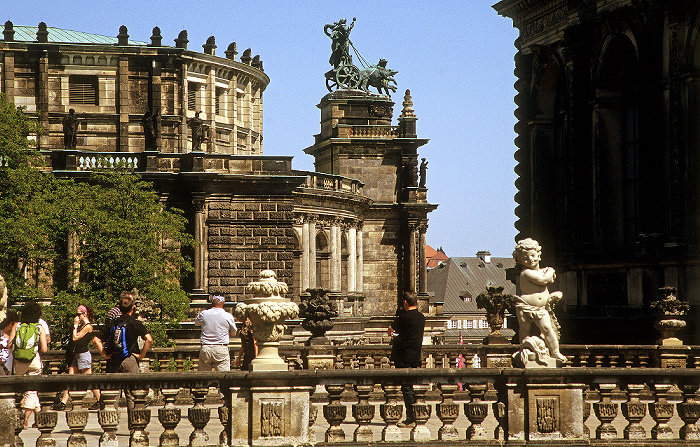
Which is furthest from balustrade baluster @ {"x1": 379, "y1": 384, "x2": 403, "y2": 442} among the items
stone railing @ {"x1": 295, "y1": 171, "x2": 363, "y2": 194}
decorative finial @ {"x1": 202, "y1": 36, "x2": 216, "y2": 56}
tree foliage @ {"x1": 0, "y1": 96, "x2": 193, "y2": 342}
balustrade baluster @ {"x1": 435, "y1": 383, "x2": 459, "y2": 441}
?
decorative finial @ {"x1": 202, "y1": 36, "x2": 216, "y2": 56}

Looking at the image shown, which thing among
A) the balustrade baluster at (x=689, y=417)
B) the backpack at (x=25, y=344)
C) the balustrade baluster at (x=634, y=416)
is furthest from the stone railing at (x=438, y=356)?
the balustrade baluster at (x=634, y=416)

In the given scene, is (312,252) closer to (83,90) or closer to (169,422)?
(83,90)

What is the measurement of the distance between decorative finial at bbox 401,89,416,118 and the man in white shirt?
176ft

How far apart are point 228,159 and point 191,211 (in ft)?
9.35

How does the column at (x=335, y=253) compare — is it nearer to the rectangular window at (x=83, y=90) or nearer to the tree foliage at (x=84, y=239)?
the tree foliage at (x=84, y=239)

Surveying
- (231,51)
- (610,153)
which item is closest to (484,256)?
(231,51)

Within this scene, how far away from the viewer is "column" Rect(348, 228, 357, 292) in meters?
63.2

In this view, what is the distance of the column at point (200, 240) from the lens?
49312 millimetres

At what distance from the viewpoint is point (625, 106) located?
25750mm

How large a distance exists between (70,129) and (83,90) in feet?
15.0

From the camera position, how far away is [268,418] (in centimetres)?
1359

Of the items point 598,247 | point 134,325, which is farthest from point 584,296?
point 134,325

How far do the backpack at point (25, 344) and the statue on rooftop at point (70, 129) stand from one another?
142ft

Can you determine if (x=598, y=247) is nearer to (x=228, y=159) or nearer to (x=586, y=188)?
(x=586, y=188)
